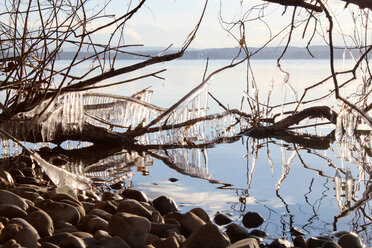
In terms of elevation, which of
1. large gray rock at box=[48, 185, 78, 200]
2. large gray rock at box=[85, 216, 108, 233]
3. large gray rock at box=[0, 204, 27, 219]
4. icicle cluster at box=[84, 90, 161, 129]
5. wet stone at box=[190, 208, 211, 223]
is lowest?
wet stone at box=[190, 208, 211, 223]

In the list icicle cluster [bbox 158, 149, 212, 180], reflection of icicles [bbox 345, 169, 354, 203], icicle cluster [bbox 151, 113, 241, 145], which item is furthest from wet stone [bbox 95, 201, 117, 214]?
icicle cluster [bbox 151, 113, 241, 145]

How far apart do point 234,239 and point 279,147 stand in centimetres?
301

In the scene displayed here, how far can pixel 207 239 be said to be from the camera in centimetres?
229

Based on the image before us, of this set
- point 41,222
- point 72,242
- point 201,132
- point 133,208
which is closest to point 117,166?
point 201,132

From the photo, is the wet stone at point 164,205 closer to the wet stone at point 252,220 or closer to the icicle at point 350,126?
→ the wet stone at point 252,220

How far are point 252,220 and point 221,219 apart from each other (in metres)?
0.19

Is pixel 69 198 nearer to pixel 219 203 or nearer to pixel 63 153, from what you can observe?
pixel 219 203

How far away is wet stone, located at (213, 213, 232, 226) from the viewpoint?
9.56ft

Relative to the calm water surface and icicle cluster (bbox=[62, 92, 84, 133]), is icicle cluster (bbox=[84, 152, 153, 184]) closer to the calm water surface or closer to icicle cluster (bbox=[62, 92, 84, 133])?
the calm water surface

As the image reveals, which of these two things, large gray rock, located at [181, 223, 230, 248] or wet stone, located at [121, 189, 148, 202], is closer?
large gray rock, located at [181, 223, 230, 248]

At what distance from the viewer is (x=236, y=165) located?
467 centimetres

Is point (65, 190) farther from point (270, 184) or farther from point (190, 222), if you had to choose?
point (270, 184)

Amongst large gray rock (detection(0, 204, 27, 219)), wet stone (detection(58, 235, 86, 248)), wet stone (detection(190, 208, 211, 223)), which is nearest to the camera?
wet stone (detection(58, 235, 86, 248))

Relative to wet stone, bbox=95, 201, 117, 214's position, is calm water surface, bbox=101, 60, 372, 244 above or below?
below
